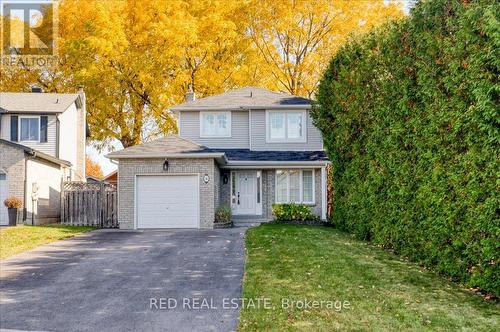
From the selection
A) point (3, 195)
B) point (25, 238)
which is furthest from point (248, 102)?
point (25, 238)

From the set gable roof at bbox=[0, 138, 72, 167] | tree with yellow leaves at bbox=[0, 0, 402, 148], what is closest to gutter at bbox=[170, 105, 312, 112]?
tree with yellow leaves at bbox=[0, 0, 402, 148]

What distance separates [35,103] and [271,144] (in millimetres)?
12357

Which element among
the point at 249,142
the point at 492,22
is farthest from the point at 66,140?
the point at 492,22

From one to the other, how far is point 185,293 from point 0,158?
14.5 m

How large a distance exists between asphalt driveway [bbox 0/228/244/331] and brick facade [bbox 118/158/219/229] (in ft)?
14.6

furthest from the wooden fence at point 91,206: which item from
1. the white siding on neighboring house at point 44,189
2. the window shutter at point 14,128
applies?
the window shutter at point 14,128

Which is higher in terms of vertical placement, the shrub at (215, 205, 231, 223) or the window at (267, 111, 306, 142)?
the window at (267, 111, 306, 142)

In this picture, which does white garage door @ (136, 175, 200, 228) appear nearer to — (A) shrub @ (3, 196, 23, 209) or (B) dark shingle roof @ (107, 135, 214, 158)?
(B) dark shingle roof @ (107, 135, 214, 158)

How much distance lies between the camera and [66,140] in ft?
79.9

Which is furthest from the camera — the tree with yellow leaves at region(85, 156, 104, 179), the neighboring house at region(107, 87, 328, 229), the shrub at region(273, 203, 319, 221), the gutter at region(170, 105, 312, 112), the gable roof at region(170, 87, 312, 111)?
the tree with yellow leaves at region(85, 156, 104, 179)

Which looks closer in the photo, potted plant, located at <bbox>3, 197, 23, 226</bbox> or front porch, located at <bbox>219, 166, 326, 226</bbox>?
potted plant, located at <bbox>3, 197, 23, 226</bbox>

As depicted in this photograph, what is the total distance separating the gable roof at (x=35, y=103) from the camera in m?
22.5

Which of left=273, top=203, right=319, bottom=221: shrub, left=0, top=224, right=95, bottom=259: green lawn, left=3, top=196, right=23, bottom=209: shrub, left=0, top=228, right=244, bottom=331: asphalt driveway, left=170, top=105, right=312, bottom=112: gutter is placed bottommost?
left=0, top=228, right=244, bottom=331: asphalt driveway

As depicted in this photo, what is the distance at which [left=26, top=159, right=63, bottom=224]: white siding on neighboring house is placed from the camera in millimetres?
18750
